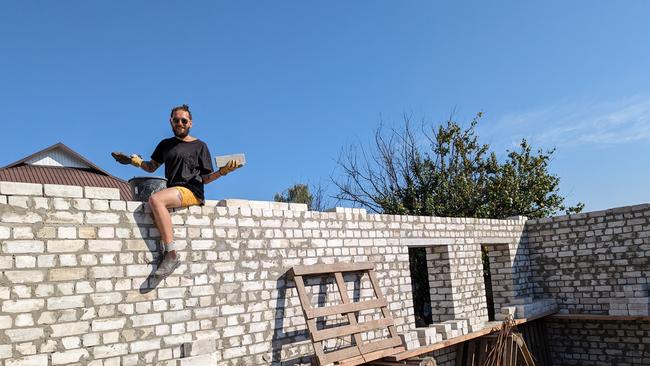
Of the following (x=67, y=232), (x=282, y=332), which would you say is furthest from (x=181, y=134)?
(x=282, y=332)

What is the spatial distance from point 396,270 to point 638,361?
5.84 m

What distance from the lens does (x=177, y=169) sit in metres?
5.71

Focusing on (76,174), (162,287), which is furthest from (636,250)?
(76,174)

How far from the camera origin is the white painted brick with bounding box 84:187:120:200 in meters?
5.26

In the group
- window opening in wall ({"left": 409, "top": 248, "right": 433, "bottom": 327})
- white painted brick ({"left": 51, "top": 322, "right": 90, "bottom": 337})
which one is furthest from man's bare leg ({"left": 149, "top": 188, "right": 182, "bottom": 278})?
window opening in wall ({"left": 409, "top": 248, "right": 433, "bottom": 327})

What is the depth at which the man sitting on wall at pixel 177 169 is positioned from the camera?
5496 millimetres

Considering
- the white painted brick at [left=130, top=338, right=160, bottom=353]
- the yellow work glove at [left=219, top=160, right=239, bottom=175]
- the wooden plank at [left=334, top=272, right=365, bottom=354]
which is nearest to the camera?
the white painted brick at [left=130, top=338, right=160, bottom=353]

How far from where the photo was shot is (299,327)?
277 inches

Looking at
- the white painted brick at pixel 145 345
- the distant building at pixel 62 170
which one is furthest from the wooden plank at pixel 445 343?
the distant building at pixel 62 170

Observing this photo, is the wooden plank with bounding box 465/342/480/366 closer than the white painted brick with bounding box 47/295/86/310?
No

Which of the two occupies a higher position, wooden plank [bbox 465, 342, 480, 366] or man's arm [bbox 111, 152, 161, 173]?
man's arm [bbox 111, 152, 161, 173]

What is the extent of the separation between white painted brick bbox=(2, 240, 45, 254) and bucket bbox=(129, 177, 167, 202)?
1.13 m

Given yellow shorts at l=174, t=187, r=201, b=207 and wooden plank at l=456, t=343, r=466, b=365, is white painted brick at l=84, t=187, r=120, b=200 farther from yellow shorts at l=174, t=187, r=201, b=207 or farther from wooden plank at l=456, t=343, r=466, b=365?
wooden plank at l=456, t=343, r=466, b=365

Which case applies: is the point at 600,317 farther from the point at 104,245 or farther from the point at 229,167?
the point at 104,245
